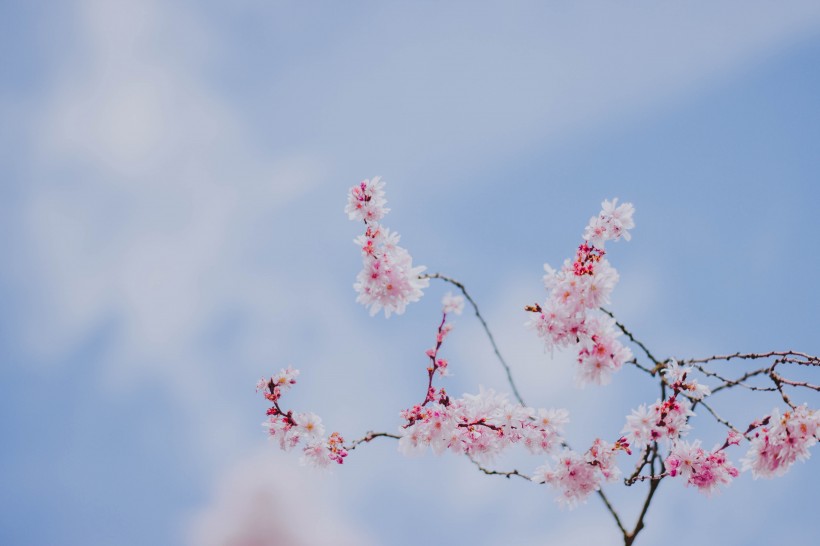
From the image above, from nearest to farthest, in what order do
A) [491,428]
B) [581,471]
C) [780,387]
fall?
Result: 1. [780,387]
2. [581,471]
3. [491,428]

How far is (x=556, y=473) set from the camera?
4.88 metres

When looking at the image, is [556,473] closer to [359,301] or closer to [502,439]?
[502,439]

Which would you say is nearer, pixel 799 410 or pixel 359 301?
pixel 799 410

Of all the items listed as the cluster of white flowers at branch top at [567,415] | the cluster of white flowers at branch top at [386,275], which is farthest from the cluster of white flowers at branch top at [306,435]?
the cluster of white flowers at branch top at [386,275]

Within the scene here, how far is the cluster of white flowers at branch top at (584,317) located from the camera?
4.29 metres

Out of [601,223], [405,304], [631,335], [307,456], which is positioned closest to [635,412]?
[631,335]

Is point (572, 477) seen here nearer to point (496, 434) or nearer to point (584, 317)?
point (496, 434)

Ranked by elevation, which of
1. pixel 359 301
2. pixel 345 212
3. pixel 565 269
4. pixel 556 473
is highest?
pixel 345 212

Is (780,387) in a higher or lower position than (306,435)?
lower

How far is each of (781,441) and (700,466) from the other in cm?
77

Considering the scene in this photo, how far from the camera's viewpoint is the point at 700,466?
472cm

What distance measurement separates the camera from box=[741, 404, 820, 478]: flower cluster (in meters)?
4.01

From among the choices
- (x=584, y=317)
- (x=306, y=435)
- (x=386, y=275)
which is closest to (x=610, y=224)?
(x=584, y=317)

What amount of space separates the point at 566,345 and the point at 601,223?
1132 mm
